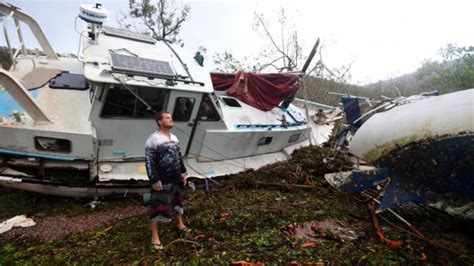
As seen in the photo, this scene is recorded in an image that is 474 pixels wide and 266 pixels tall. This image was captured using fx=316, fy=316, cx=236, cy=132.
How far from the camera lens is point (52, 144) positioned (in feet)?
14.3

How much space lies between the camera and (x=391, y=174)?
11.3ft

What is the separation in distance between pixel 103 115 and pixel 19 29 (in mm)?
2643

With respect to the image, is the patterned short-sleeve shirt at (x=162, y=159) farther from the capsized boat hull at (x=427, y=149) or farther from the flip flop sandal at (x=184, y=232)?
the capsized boat hull at (x=427, y=149)

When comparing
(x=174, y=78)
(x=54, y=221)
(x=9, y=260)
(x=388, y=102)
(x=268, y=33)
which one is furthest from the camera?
(x=268, y=33)

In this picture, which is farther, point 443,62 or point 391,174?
point 443,62

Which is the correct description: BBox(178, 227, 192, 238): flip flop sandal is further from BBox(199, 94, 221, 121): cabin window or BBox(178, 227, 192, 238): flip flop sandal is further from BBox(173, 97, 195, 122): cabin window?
BBox(199, 94, 221, 121): cabin window

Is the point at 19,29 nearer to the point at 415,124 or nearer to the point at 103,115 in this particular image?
the point at 103,115

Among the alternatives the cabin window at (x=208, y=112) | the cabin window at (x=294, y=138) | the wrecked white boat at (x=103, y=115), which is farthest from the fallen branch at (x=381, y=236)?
the cabin window at (x=294, y=138)

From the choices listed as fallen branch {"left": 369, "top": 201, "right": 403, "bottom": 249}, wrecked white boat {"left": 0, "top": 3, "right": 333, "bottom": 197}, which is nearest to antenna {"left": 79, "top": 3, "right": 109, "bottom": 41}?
wrecked white boat {"left": 0, "top": 3, "right": 333, "bottom": 197}

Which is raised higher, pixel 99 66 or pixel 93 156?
pixel 99 66

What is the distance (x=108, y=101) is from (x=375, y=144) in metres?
3.56

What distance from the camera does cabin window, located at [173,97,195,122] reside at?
4.94m

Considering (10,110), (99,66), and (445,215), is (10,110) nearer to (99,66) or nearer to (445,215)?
(99,66)

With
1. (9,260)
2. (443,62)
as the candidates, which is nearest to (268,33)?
(443,62)
